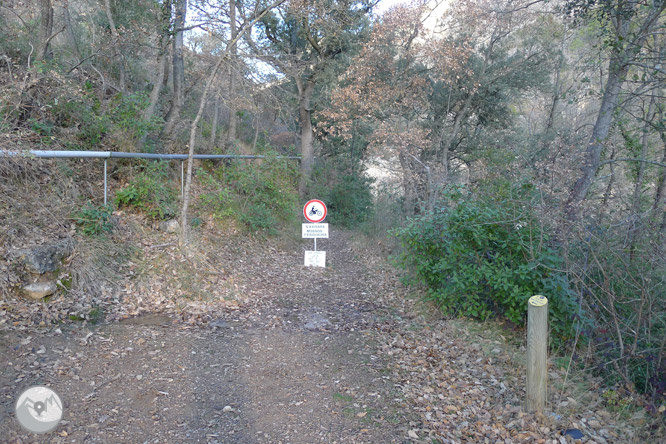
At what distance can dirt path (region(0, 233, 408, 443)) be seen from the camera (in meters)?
3.83

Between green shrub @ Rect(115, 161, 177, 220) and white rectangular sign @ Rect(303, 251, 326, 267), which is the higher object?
green shrub @ Rect(115, 161, 177, 220)

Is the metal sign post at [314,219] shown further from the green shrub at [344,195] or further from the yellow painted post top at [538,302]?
the green shrub at [344,195]

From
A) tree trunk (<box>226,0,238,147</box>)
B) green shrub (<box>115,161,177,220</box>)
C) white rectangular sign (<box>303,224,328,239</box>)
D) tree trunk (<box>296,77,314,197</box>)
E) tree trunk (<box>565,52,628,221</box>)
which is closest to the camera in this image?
tree trunk (<box>565,52,628,221</box>)

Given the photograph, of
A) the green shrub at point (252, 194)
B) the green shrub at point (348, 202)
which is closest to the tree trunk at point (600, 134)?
the green shrub at point (252, 194)

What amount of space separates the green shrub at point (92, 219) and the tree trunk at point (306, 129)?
10793mm

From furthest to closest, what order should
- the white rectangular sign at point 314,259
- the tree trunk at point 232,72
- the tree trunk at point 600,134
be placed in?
1. the white rectangular sign at point 314,259
2. the tree trunk at point 232,72
3. the tree trunk at point 600,134

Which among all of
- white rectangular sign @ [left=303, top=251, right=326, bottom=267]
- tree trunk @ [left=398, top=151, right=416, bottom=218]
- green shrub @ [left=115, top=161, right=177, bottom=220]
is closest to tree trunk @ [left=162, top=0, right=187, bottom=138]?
green shrub @ [left=115, top=161, right=177, bottom=220]

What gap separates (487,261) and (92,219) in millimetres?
5871

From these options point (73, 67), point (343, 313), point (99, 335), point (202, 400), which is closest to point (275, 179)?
point (73, 67)

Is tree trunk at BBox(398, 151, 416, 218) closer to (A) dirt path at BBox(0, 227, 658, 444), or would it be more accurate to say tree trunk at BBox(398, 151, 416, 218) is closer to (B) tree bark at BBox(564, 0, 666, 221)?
(B) tree bark at BBox(564, 0, 666, 221)

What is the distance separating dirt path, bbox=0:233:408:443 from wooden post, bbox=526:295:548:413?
4.07 feet

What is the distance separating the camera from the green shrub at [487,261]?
19.1ft

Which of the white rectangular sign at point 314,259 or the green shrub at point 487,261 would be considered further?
the white rectangular sign at point 314,259

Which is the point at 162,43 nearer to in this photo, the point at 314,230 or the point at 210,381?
the point at 314,230
